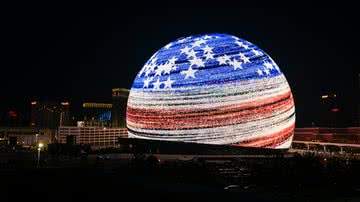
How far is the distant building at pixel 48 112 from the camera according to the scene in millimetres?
114938

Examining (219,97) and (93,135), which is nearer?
(219,97)

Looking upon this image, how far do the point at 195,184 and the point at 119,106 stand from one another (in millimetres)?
91543

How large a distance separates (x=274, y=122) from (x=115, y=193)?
15.9 metres

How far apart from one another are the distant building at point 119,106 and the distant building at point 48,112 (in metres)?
17.4

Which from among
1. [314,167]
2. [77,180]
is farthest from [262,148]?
[77,180]

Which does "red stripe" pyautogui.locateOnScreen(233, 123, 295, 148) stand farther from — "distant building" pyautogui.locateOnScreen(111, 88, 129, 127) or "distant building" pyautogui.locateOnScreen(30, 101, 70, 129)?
"distant building" pyautogui.locateOnScreen(30, 101, 70, 129)

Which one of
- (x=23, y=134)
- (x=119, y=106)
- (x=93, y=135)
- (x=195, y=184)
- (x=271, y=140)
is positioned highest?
(x=119, y=106)

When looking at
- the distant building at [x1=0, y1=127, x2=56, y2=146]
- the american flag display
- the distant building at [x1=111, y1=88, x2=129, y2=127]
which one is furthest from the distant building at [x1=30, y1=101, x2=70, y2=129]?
the american flag display

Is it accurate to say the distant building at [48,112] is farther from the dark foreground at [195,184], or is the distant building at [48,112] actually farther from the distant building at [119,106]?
the dark foreground at [195,184]

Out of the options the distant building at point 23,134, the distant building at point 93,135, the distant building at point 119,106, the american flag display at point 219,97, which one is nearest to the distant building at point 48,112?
the distant building at point 119,106

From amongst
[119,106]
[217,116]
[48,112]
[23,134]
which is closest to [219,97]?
[217,116]

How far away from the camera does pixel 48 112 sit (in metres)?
118

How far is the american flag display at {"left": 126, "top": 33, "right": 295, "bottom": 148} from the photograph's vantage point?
966 inches

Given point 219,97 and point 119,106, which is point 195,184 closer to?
point 219,97
